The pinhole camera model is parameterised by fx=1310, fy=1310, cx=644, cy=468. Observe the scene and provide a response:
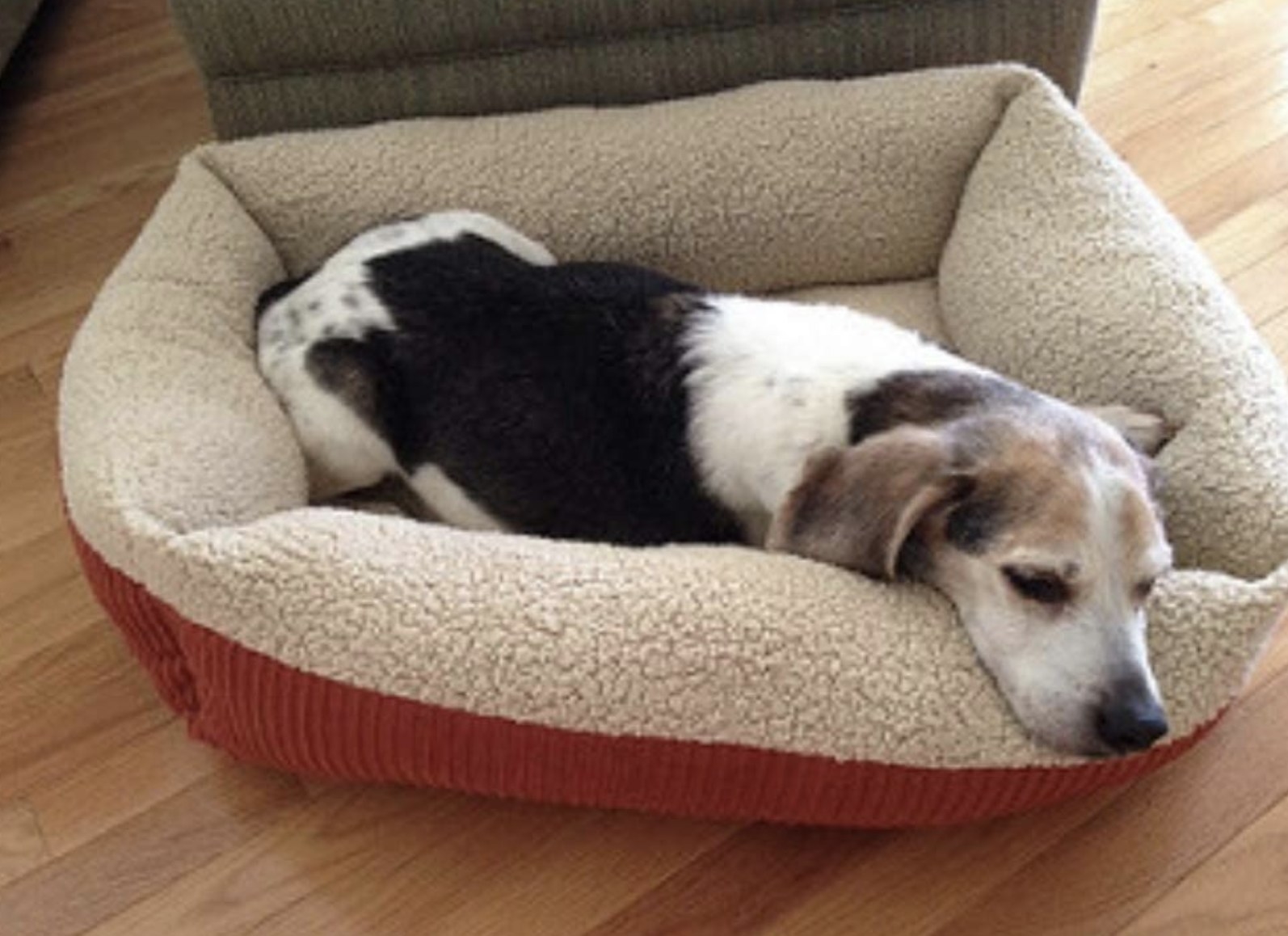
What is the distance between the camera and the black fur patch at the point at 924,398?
1632 millimetres

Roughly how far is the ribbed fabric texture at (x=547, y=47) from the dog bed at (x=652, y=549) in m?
0.10

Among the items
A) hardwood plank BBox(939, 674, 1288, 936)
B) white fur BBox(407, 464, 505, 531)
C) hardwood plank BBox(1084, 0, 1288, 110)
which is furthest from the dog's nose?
hardwood plank BBox(1084, 0, 1288, 110)

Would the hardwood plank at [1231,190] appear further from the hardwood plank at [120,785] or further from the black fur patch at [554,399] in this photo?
the hardwood plank at [120,785]

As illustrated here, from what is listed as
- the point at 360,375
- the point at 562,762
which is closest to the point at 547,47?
the point at 360,375

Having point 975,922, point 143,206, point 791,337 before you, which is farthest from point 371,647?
point 143,206

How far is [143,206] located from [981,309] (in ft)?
6.30

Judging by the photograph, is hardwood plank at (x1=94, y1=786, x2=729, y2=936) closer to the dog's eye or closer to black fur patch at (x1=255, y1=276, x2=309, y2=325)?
the dog's eye

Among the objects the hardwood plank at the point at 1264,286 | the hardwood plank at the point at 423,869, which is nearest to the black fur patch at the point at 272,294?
the hardwood plank at the point at 423,869

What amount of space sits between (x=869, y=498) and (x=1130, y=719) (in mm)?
377

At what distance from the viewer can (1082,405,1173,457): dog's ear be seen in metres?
1.79

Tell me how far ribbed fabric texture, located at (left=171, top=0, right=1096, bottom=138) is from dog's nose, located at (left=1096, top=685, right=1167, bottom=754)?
139cm

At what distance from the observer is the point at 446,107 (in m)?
2.40

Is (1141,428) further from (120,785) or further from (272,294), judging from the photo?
(120,785)

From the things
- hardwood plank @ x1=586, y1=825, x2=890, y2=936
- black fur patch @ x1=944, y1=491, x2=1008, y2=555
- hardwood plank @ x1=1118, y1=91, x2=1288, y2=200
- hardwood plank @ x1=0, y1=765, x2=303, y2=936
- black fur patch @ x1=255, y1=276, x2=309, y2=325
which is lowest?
hardwood plank @ x1=586, y1=825, x2=890, y2=936
